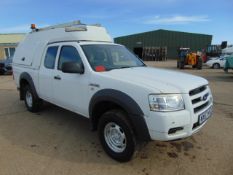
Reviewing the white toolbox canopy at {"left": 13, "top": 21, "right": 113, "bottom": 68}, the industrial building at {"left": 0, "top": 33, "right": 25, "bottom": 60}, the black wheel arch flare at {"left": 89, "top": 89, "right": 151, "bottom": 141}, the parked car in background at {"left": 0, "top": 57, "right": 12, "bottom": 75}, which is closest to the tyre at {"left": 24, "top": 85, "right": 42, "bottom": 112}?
the white toolbox canopy at {"left": 13, "top": 21, "right": 113, "bottom": 68}

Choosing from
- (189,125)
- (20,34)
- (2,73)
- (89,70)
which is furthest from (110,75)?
(20,34)

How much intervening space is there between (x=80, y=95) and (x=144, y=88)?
149 cm

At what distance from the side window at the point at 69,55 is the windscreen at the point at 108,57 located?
0.19m

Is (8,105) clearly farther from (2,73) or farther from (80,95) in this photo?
(2,73)

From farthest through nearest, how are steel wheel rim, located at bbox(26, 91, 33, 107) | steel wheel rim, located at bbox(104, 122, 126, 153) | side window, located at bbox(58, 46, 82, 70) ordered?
steel wheel rim, located at bbox(26, 91, 33, 107) → side window, located at bbox(58, 46, 82, 70) → steel wheel rim, located at bbox(104, 122, 126, 153)

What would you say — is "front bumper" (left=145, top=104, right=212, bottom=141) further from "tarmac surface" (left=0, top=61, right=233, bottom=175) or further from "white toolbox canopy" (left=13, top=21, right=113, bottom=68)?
"white toolbox canopy" (left=13, top=21, right=113, bottom=68)

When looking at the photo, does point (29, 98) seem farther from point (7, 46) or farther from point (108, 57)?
point (7, 46)

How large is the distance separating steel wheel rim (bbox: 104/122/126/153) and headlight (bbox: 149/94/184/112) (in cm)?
79

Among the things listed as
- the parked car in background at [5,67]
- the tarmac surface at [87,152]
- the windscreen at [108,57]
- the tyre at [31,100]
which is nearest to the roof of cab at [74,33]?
the windscreen at [108,57]

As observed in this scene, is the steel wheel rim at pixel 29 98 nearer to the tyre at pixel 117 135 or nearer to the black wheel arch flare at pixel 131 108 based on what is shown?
the tyre at pixel 117 135

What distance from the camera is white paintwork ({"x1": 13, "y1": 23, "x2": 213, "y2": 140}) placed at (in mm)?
3093

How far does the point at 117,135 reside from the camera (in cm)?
372

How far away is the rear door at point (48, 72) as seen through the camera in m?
5.05

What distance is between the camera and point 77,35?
4848 millimetres
